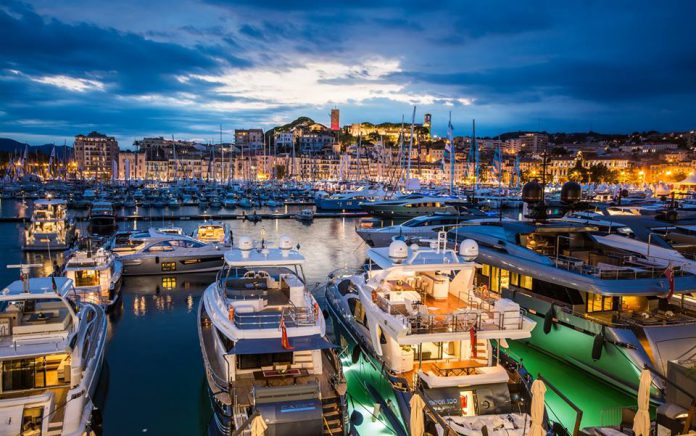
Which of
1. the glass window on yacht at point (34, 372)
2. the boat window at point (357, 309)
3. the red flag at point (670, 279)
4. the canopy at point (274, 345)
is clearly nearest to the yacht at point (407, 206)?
the red flag at point (670, 279)

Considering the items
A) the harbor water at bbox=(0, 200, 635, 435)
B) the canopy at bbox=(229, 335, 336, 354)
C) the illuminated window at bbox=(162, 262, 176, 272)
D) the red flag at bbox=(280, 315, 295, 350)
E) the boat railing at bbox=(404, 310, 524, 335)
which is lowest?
the harbor water at bbox=(0, 200, 635, 435)

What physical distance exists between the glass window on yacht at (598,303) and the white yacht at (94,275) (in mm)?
16239

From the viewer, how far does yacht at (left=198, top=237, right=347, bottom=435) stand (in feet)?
27.3

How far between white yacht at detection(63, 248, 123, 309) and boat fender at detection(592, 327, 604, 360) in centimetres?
1612

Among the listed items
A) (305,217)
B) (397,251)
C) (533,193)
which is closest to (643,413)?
(397,251)

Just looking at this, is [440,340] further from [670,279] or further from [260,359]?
[670,279]

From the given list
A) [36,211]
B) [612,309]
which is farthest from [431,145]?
[612,309]

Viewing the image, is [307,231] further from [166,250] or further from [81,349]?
[81,349]

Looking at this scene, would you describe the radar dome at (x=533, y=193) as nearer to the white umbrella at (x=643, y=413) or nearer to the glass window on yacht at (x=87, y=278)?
the white umbrella at (x=643, y=413)

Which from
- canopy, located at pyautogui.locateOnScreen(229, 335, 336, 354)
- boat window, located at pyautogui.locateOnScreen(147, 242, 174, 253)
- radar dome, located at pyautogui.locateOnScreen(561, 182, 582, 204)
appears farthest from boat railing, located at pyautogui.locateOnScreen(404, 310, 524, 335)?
boat window, located at pyautogui.locateOnScreen(147, 242, 174, 253)

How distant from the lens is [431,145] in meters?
187

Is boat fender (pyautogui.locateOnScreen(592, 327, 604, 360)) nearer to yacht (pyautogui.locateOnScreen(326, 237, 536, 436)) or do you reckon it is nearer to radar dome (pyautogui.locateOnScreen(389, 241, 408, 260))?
yacht (pyautogui.locateOnScreen(326, 237, 536, 436))

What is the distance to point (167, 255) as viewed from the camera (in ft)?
A: 81.3

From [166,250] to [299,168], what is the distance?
116879 millimetres
